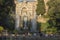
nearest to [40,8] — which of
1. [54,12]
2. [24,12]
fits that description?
[24,12]

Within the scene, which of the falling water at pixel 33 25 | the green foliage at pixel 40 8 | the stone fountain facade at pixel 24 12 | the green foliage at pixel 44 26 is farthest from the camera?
the stone fountain facade at pixel 24 12

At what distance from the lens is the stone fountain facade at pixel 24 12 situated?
38406mm

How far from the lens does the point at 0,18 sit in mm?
35719

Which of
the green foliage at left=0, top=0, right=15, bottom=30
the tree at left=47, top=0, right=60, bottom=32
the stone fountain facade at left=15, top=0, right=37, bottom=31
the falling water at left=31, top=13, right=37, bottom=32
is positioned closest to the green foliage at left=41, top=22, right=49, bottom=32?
the tree at left=47, top=0, right=60, bottom=32

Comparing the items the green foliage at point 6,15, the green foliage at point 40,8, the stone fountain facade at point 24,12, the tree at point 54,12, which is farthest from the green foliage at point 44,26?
the green foliage at point 6,15

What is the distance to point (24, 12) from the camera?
38.9 meters

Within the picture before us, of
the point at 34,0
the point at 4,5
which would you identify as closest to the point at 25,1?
the point at 34,0

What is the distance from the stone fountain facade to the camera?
3841 centimetres

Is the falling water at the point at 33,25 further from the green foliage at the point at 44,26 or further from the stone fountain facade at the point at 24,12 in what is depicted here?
the green foliage at the point at 44,26

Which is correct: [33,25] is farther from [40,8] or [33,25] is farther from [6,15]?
[6,15]

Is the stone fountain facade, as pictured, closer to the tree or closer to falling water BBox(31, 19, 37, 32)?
falling water BBox(31, 19, 37, 32)

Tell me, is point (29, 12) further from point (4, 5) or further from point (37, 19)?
point (4, 5)

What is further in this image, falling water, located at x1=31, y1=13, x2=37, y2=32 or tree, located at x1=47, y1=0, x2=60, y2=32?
falling water, located at x1=31, y1=13, x2=37, y2=32

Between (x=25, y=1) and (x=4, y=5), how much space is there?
11.9 ft
